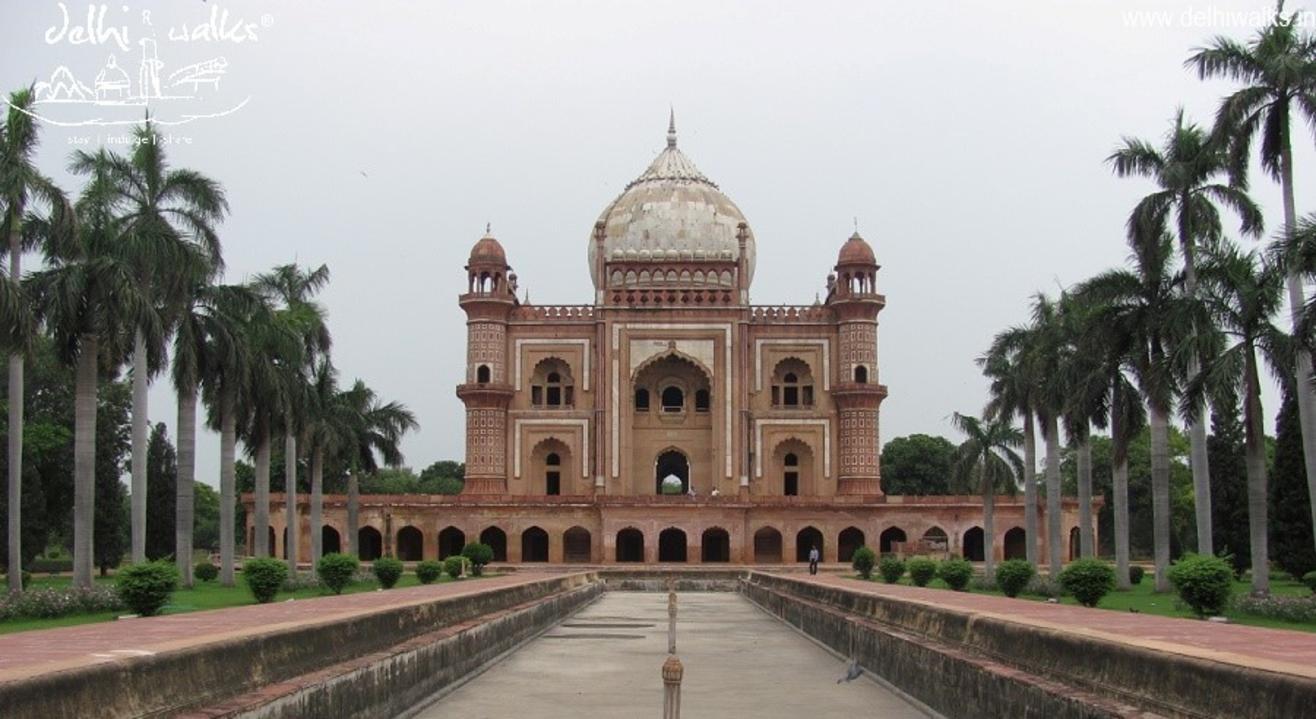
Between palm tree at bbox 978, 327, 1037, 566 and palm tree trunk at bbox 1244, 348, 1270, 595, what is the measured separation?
9545 millimetres

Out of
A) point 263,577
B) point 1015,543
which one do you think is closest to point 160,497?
point 263,577

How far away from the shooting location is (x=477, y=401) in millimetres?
48000

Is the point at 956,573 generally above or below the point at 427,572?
above

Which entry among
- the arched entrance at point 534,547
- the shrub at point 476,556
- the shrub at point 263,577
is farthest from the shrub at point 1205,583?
the arched entrance at point 534,547

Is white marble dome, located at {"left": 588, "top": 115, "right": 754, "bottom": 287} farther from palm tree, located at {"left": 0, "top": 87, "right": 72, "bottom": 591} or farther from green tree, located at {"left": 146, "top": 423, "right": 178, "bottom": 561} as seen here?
palm tree, located at {"left": 0, "top": 87, "right": 72, "bottom": 591}

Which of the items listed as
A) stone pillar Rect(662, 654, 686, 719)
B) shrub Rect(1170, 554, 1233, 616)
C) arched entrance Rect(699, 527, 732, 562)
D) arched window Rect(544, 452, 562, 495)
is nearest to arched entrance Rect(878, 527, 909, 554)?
arched entrance Rect(699, 527, 732, 562)

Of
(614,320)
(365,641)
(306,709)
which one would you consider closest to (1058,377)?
(365,641)

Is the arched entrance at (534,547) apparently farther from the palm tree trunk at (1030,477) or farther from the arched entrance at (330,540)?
the palm tree trunk at (1030,477)

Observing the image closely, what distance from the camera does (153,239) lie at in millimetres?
23188

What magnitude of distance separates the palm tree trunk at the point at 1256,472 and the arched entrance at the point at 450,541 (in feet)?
95.5

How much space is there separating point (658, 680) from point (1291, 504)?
27.8 m

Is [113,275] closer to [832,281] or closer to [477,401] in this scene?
[477,401]

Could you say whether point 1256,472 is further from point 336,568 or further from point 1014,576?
point 336,568

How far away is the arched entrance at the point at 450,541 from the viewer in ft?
150
